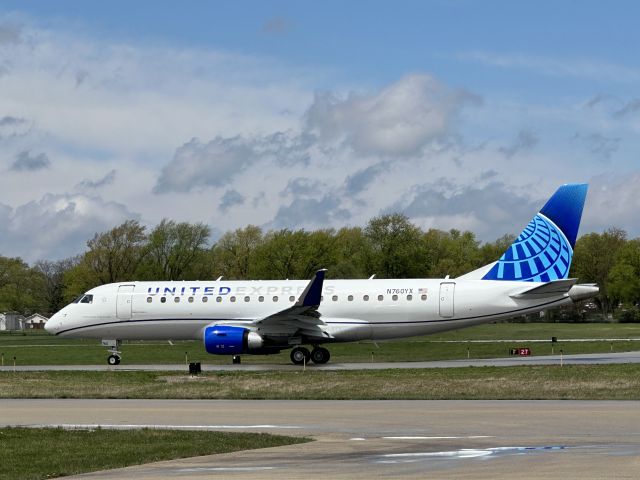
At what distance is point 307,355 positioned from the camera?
131 feet

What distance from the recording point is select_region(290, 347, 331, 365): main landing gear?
39.7 meters

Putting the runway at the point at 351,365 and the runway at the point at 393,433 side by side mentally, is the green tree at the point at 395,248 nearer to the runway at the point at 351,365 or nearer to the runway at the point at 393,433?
the runway at the point at 351,365

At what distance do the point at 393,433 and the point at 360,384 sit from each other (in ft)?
34.7

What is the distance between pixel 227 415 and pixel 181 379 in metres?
9.56

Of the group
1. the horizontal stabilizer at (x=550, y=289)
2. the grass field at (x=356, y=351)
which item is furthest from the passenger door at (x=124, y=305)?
the horizontal stabilizer at (x=550, y=289)

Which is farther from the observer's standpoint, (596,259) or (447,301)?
(596,259)

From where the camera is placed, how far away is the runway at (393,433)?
541 inches

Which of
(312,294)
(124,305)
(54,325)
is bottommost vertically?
(54,325)

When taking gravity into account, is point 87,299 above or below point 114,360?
above

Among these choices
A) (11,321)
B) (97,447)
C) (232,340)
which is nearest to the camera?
(97,447)

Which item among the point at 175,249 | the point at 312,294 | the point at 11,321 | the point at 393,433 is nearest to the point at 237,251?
the point at 175,249

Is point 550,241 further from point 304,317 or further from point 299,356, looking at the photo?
point 299,356

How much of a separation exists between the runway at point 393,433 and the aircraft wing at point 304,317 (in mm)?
11716

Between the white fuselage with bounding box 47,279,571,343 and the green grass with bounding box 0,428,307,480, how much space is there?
2067 cm
